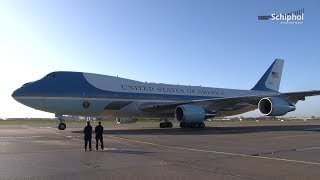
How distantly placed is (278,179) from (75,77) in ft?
76.1

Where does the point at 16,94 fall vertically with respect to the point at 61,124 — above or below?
above

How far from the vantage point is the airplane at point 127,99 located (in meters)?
27.9

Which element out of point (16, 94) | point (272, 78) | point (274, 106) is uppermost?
point (272, 78)

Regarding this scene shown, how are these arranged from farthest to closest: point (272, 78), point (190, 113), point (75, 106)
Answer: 1. point (272, 78)
2. point (190, 113)
3. point (75, 106)

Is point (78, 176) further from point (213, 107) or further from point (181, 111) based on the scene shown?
point (213, 107)

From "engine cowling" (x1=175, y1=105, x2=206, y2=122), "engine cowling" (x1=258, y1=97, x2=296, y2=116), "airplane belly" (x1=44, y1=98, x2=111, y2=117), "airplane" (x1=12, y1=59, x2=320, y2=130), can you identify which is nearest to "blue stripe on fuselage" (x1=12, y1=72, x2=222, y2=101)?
"airplane" (x1=12, y1=59, x2=320, y2=130)

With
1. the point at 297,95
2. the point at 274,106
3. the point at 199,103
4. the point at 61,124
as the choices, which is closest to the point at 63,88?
the point at 61,124

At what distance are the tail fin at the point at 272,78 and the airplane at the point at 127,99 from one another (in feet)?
31.3

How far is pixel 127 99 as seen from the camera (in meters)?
31.9

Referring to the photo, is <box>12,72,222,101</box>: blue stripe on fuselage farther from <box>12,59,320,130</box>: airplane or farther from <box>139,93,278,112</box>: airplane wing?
<box>139,93,278,112</box>: airplane wing

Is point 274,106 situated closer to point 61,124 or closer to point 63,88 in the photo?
point 63,88

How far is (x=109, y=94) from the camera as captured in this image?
3070 centimetres

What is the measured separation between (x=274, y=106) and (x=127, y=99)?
12.1m

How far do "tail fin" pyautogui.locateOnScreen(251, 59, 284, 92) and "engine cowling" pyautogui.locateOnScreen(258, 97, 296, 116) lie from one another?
51.0ft
